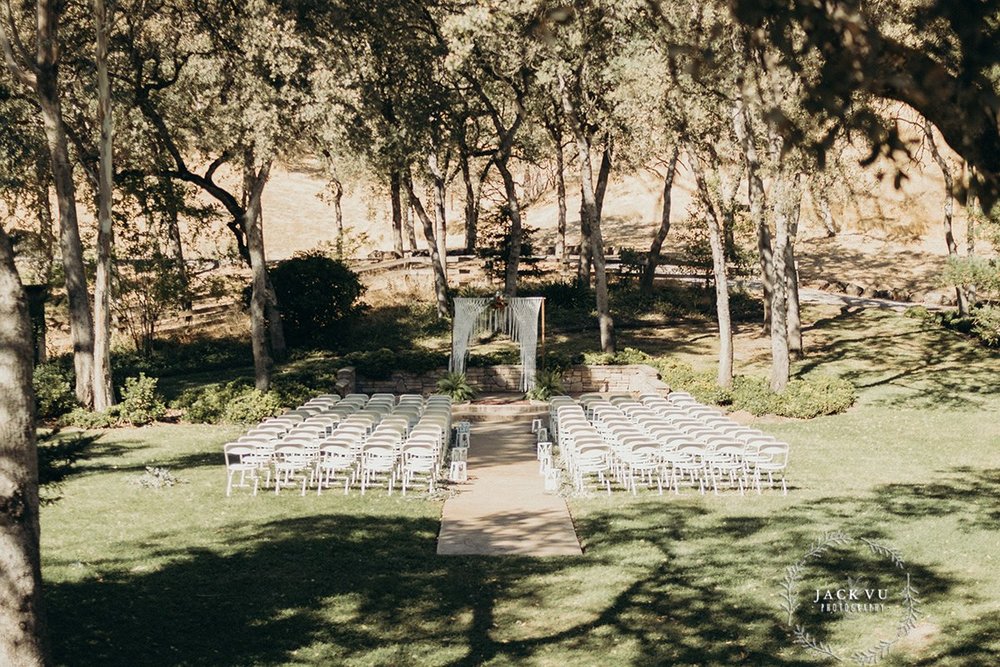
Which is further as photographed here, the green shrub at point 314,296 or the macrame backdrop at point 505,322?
the green shrub at point 314,296

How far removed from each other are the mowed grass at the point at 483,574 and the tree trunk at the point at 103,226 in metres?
4.58

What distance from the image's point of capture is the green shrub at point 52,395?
23391mm

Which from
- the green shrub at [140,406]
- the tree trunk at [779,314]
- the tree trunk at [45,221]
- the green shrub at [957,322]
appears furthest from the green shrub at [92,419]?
the green shrub at [957,322]

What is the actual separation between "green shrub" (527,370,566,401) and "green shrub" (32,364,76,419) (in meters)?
11.8

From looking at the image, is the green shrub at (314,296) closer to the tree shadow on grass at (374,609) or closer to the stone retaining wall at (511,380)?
the stone retaining wall at (511,380)

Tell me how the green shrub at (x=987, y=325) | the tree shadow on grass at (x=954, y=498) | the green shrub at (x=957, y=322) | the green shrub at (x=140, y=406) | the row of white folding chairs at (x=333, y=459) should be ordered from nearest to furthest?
the tree shadow on grass at (x=954, y=498)
the row of white folding chairs at (x=333, y=459)
the green shrub at (x=140, y=406)
the green shrub at (x=987, y=325)
the green shrub at (x=957, y=322)

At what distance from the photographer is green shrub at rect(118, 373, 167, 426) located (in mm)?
23719

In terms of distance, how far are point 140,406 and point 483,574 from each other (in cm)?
1415

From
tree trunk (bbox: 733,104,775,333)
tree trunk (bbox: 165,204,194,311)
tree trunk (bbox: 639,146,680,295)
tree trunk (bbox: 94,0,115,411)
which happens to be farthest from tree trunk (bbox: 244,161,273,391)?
tree trunk (bbox: 639,146,680,295)

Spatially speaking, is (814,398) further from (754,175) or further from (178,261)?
(178,261)

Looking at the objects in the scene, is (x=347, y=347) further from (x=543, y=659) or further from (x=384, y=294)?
(x=543, y=659)

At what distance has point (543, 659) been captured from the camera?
9.64 meters

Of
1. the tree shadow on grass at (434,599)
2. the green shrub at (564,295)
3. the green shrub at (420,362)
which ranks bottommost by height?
the tree shadow on grass at (434,599)

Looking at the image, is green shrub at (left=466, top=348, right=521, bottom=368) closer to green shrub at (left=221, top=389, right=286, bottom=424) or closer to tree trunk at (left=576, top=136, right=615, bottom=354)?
tree trunk at (left=576, top=136, right=615, bottom=354)
